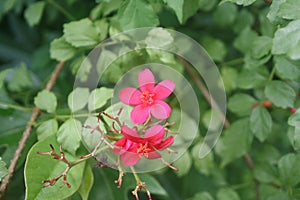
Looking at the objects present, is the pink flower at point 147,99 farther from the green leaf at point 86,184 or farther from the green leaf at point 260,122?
the green leaf at point 260,122

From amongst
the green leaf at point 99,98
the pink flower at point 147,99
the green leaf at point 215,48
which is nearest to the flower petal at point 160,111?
the pink flower at point 147,99

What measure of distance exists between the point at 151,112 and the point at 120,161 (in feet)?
0.38

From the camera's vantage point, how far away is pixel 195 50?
1324 mm

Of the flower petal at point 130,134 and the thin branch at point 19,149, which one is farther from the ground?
the flower petal at point 130,134

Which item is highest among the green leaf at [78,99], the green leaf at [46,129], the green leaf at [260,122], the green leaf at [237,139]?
the green leaf at [78,99]

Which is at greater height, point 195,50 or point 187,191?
point 195,50

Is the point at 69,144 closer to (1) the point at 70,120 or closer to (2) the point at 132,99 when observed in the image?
(1) the point at 70,120

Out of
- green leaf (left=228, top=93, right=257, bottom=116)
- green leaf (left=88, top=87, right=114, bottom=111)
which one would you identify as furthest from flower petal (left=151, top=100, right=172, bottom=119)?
green leaf (left=228, top=93, right=257, bottom=116)

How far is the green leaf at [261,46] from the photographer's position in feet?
3.56

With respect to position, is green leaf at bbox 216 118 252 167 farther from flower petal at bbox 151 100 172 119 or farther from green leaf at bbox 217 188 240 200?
flower petal at bbox 151 100 172 119

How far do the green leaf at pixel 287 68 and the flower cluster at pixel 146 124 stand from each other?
10.6 inches

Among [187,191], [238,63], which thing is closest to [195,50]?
[238,63]

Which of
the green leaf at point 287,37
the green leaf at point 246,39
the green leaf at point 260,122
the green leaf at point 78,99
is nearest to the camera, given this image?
the green leaf at point 287,37

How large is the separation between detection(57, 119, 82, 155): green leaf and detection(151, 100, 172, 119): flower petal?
0.16 m
